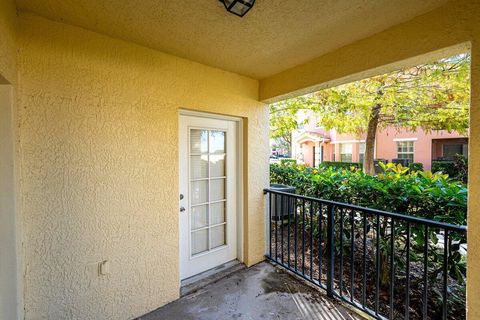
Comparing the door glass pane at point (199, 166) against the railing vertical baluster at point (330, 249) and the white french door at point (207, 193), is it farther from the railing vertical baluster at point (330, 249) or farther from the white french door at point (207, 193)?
the railing vertical baluster at point (330, 249)

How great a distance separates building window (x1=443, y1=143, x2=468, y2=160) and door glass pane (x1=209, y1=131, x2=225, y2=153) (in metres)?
12.4

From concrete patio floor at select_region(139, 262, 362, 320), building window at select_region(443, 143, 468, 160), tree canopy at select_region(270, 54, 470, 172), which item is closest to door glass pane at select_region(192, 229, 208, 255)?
concrete patio floor at select_region(139, 262, 362, 320)

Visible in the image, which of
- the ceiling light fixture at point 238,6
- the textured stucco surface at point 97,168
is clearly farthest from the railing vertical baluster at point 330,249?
the ceiling light fixture at point 238,6

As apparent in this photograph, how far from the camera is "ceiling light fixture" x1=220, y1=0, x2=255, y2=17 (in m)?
1.32

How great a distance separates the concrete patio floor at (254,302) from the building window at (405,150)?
38.6 ft

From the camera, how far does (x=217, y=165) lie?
2.61m

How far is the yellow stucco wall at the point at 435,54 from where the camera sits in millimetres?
1257

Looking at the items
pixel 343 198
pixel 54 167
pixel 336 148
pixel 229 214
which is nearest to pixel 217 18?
pixel 54 167

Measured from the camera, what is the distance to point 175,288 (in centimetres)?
212

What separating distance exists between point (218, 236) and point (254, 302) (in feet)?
2.66

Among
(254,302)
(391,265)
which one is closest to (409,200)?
(391,265)

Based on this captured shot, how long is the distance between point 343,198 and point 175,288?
2115 millimetres

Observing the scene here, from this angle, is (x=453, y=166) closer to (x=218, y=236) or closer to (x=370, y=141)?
(x=370, y=141)

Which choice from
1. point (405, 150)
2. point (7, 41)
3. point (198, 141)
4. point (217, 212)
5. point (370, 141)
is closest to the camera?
point (7, 41)
